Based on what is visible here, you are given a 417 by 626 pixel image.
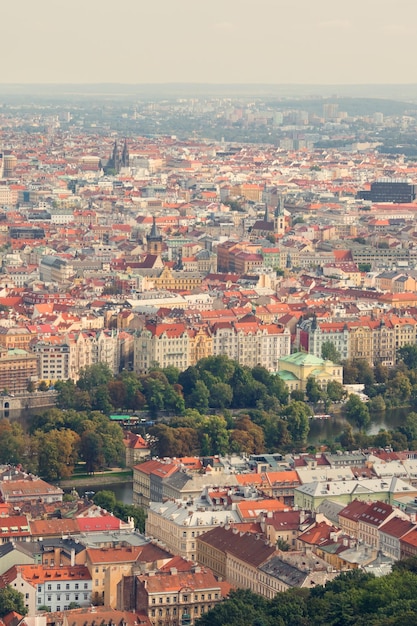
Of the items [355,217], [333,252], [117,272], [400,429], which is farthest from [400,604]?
[355,217]

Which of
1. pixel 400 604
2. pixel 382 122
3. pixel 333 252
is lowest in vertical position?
pixel 382 122

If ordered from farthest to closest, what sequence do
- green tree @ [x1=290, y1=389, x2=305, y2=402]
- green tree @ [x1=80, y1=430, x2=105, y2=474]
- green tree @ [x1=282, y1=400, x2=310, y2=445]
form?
1. green tree @ [x1=290, y1=389, x2=305, y2=402]
2. green tree @ [x1=282, y1=400, x2=310, y2=445]
3. green tree @ [x1=80, y1=430, x2=105, y2=474]

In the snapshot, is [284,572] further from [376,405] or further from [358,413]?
[376,405]

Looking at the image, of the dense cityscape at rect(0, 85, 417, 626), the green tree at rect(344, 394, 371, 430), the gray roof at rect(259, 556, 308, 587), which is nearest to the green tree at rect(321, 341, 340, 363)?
the dense cityscape at rect(0, 85, 417, 626)

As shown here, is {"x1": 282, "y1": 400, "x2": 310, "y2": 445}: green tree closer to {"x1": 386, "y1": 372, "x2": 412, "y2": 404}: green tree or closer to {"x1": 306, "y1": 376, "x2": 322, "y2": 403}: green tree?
{"x1": 306, "y1": 376, "x2": 322, "y2": 403}: green tree

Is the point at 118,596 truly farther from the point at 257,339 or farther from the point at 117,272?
the point at 117,272

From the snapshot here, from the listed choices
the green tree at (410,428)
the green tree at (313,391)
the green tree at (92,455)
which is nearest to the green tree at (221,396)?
the green tree at (313,391)
